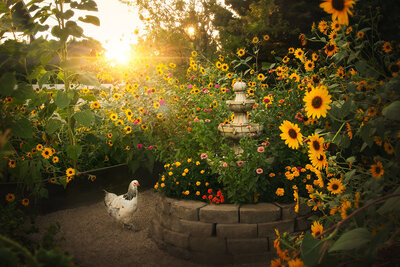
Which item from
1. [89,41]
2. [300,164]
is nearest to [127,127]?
[89,41]

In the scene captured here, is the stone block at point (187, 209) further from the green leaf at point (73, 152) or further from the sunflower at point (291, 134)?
the green leaf at point (73, 152)

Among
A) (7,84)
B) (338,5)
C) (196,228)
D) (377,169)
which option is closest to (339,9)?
Result: (338,5)

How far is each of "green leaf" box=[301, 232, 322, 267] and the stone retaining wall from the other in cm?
123

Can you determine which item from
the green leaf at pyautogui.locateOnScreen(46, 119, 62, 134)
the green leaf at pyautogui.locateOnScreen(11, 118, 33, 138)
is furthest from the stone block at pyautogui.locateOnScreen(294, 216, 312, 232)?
the green leaf at pyautogui.locateOnScreen(46, 119, 62, 134)

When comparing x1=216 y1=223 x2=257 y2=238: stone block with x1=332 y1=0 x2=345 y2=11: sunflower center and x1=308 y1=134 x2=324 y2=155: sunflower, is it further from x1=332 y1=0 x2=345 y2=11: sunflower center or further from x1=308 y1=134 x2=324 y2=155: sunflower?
x1=332 y1=0 x2=345 y2=11: sunflower center

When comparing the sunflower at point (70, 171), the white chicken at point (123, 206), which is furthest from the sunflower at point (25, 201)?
the white chicken at point (123, 206)

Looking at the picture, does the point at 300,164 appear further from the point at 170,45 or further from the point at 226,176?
the point at 170,45

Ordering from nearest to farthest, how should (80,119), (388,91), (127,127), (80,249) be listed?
1. (388,91)
2. (80,249)
3. (80,119)
4. (127,127)

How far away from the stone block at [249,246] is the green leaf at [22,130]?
1577 millimetres

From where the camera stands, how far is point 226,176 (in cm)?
233

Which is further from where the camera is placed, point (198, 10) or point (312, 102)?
point (198, 10)

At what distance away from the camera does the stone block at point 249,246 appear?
2070mm

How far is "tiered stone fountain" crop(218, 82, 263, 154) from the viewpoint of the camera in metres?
2.58

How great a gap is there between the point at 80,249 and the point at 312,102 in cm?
188
